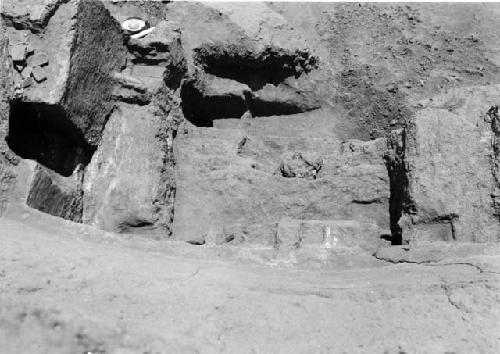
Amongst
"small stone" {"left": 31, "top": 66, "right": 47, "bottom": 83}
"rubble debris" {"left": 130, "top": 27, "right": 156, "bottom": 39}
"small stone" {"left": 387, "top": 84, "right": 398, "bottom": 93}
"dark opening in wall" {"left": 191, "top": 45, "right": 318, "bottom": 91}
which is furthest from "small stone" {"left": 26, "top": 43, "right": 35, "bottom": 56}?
"small stone" {"left": 387, "top": 84, "right": 398, "bottom": 93}

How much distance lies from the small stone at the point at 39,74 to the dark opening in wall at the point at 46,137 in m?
0.14

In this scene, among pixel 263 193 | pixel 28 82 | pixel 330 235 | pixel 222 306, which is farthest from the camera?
pixel 263 193

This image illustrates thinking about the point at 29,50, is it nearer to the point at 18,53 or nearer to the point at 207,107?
the point at 18,53

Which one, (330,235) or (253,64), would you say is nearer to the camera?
(330,235)

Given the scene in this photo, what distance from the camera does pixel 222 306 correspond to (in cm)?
217

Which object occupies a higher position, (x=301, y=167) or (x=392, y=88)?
(x=392, y=88)

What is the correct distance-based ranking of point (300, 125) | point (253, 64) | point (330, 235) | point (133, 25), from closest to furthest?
point (330, 235), point (133, 25), point (253, 64), point (300, 125)

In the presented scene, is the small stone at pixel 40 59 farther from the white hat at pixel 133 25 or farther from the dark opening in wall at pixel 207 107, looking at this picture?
the dark opening in wall at pixel 207 107

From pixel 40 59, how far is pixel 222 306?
196 centimetres

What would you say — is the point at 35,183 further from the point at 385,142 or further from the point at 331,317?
the point at 385,142

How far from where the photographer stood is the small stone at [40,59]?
3.35 metres

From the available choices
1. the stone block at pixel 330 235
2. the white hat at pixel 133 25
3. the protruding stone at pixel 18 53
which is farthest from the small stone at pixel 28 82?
the stone block at pixel 330 235

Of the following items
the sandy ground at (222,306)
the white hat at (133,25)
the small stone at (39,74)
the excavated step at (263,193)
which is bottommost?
the sandy ground at (222,306)

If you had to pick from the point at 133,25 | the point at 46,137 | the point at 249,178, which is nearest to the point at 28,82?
the point at 46,137
